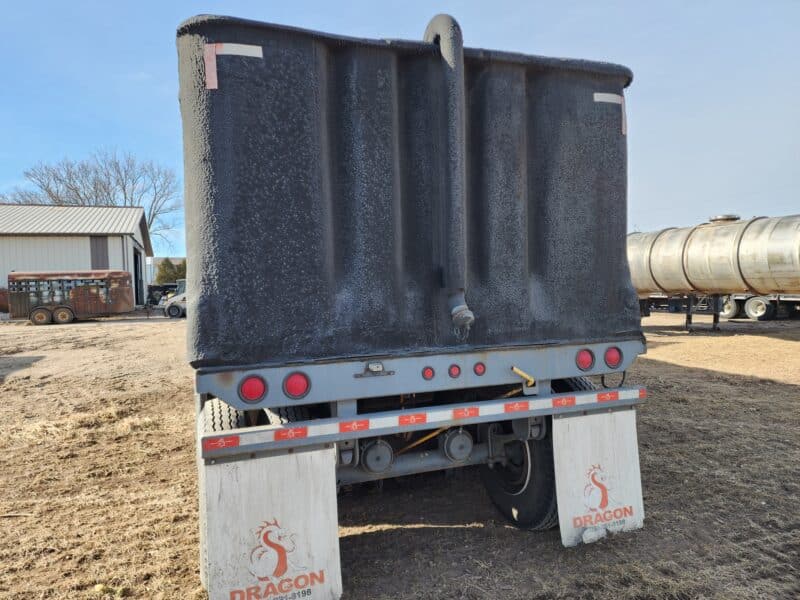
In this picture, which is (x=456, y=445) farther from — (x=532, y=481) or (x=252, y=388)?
(x=252, y=388)

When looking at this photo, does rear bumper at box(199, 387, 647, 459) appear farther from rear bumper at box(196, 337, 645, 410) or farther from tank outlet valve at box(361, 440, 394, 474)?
tank outlet valve at box(361, 440, 394, 474)

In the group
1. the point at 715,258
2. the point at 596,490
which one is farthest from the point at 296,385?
the point at 715,258

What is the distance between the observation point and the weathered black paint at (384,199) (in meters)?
2.43

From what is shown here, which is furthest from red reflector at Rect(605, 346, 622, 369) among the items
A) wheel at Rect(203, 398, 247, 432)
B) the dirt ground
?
wheel at Rect(203, 398, 247, 432)

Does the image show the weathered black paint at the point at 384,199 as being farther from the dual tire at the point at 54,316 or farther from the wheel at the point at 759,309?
the dual tire at the point at 54,316

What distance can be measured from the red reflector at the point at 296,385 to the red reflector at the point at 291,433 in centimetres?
16

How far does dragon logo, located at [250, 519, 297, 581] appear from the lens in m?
2.53

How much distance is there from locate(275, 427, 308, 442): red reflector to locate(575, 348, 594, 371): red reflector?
1.64 m

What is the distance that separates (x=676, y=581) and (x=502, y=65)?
10.0 ft

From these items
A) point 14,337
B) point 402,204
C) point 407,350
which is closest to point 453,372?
point 407,350

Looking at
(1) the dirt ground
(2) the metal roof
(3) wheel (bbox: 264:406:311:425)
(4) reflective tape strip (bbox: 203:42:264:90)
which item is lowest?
(1) the dirt ground

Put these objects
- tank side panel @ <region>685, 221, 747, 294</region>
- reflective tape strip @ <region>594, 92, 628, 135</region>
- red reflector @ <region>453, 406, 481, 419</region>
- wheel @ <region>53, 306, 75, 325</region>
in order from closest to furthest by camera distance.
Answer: red reflector @ <region>453, 406, 481, 419</region>, reflective tape strip @ <region>594, 92, 628, 135</region>, tank side panel @ <region>685, 221, 747, 294</region>, wheel @ <region>53, 306, 75, 325</region>

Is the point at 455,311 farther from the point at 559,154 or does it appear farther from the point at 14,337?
the point at 14,337

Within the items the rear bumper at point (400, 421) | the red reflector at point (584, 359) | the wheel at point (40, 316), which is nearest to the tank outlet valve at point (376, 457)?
the rear bumper at point (400, 421)
